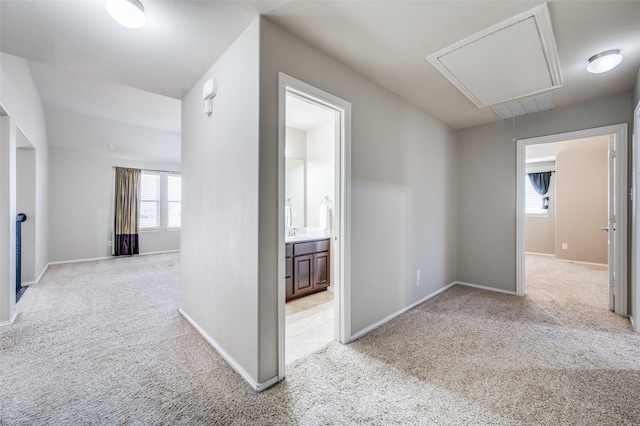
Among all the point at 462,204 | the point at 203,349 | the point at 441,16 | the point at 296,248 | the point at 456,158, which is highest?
the point at 441,16

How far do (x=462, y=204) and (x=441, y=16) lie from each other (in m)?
3.00

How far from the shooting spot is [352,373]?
193cm

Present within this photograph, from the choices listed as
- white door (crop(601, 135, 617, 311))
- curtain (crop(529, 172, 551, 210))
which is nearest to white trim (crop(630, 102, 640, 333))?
white door (crop(601, 135, 617, 311))

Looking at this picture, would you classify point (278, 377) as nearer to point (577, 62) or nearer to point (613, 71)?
point (577, 62)

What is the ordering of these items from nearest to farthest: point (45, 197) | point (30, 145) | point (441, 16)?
point (441, 16), point (30, 145), point (45, 197)

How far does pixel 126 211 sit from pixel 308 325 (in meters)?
5.79

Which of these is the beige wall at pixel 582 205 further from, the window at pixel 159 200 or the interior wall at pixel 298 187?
the window at pixel 159 200

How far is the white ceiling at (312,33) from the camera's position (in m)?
1.65

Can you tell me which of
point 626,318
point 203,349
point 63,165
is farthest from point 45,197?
point 626,318

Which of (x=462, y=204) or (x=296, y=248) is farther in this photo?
(x=462, y=204)

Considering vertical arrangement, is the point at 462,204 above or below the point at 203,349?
above

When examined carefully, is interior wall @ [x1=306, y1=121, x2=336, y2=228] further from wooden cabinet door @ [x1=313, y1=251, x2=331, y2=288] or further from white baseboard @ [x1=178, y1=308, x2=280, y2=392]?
white baseboard @ [x1=178, y1=308, x2=280, y2=392]

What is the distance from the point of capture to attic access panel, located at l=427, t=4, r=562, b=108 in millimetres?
1834

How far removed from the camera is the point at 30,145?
12.7 feet
